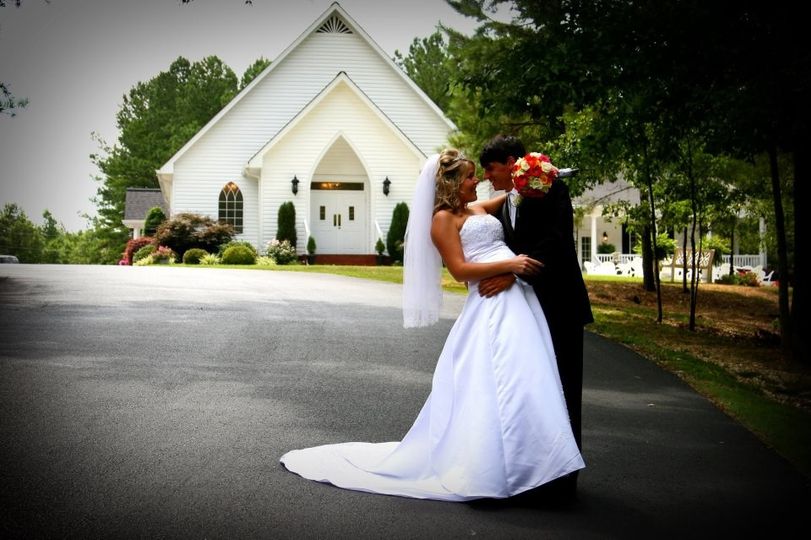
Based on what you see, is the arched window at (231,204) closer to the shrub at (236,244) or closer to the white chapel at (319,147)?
the white chapel at (319,147)

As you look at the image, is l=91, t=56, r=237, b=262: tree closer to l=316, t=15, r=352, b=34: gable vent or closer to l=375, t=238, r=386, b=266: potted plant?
l=316, t=15, r=352, b=34: gable vent

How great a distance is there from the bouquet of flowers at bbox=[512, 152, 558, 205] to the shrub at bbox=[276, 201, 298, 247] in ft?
81.7

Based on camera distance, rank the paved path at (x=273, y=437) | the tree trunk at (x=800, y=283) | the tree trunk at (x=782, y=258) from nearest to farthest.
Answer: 1. the paved path at (x=273, y=437)
2. the tree trunk at (x=800, y=283)
3. the tree trunk at (x=782, y=258)

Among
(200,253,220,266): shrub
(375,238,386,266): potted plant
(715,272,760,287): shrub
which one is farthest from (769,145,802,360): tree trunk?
(200,253,220,266): shrub

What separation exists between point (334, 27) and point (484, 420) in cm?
3110

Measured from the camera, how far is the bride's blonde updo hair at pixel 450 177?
4.99 metres

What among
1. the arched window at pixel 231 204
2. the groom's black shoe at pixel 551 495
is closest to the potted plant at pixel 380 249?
the arched window at pixel 231 204

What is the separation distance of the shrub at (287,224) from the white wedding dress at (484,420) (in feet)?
79.7

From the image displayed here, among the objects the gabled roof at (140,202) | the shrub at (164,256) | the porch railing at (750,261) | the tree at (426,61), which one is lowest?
the porch railing at (750,261)

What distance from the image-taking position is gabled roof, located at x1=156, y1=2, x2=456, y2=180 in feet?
103

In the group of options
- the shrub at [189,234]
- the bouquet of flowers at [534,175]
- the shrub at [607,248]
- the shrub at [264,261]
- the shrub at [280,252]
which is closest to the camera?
the bouquet of flowers at [534,175]

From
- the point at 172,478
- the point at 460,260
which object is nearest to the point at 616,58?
the point at 460,260

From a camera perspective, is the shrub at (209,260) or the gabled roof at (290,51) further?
the gabled roof at (290,51)

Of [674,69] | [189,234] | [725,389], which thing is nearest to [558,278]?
[725,389]
